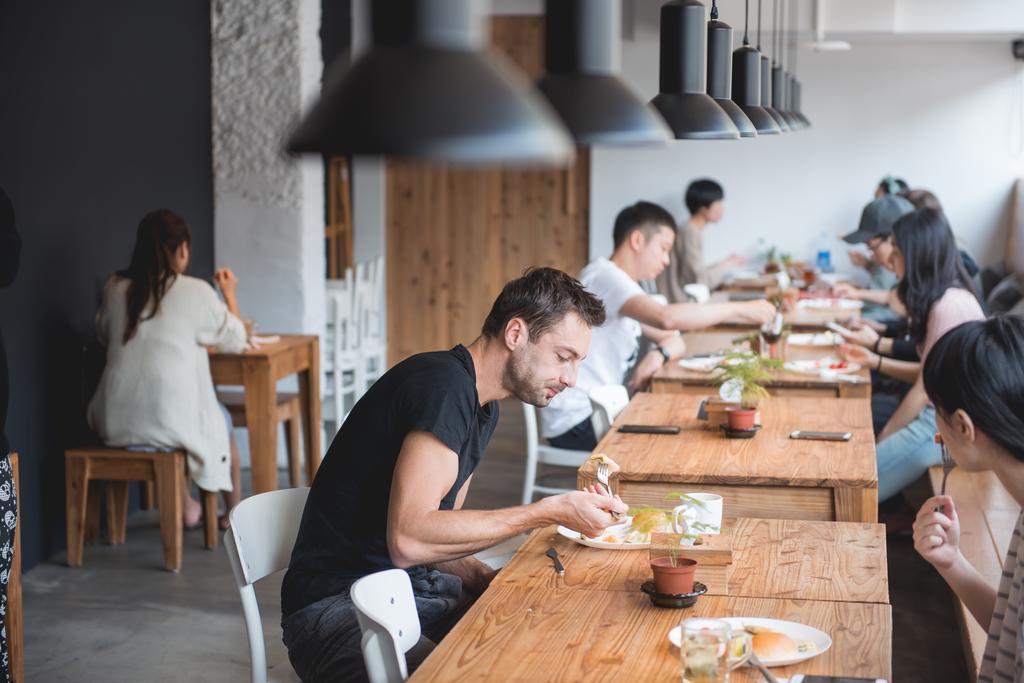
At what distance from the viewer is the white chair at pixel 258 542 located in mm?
2645

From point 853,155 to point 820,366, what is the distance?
16.0ft

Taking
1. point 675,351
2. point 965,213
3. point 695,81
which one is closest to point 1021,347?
point 695,81

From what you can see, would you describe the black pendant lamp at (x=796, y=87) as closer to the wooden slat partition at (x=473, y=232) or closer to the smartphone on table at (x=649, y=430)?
the wooden slat partition at (x=473, y=232)

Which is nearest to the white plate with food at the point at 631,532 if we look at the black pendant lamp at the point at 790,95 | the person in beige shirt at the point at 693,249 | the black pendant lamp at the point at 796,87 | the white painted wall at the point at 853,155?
the black pendant lamp at the point at 796,87

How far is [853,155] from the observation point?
31.1ft

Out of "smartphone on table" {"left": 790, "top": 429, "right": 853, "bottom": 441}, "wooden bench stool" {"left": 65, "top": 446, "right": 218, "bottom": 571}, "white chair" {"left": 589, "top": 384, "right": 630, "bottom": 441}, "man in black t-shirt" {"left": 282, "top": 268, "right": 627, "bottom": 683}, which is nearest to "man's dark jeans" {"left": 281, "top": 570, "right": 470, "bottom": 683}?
"man in black t-shirt" {"left": 282, "top": 268, "right": 627, "bottom": 683}

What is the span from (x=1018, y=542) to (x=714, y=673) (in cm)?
73

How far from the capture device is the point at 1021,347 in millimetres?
2057

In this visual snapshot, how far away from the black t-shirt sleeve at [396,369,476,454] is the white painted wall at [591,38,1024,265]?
23.2ft

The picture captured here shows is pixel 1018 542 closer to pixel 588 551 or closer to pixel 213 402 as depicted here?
pixel 588 551

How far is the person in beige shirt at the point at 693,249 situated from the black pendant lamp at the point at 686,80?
4.99 metres

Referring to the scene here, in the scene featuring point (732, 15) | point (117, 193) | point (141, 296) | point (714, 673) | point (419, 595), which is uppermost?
point (732, 15)

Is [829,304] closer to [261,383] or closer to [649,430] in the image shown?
[261,383]

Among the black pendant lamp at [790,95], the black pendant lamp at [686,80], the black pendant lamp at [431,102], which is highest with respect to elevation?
the black pendant lamp at [790,95]
